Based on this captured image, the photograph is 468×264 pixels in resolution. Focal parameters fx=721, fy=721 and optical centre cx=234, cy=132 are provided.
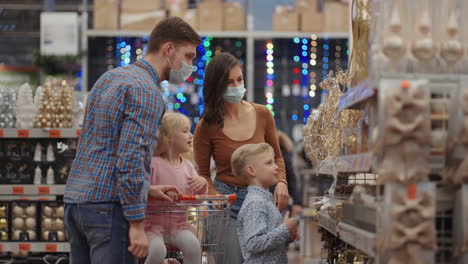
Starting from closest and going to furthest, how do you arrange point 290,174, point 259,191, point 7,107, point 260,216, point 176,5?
point 260,216 < point 259,191 < point 7,107 < point 290,174 < point 176,5

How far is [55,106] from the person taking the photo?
584 cm

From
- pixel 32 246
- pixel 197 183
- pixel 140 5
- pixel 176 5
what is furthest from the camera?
pixel 140 5

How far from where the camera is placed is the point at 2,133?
5719 millimetres

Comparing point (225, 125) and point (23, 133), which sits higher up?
point (225, 125)

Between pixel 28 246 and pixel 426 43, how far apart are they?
4173mm

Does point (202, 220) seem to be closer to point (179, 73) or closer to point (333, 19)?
point (179, 73)

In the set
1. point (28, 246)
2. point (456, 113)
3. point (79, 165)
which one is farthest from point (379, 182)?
point (28, 246)

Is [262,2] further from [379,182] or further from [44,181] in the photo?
[379,182]

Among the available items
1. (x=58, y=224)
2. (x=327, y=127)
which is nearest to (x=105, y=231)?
(x=327, y=127)

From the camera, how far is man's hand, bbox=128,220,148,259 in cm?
282

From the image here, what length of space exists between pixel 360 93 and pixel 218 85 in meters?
1.63

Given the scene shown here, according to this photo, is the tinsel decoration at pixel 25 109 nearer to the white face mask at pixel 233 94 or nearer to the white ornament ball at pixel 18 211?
the white ornament ball at pixel 18 211

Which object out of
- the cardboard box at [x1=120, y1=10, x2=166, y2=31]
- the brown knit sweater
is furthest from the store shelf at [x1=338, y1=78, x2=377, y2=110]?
the cardboard box at [x1=120, y1=10, x2=166, y2=31]

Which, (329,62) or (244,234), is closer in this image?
(244,234)
